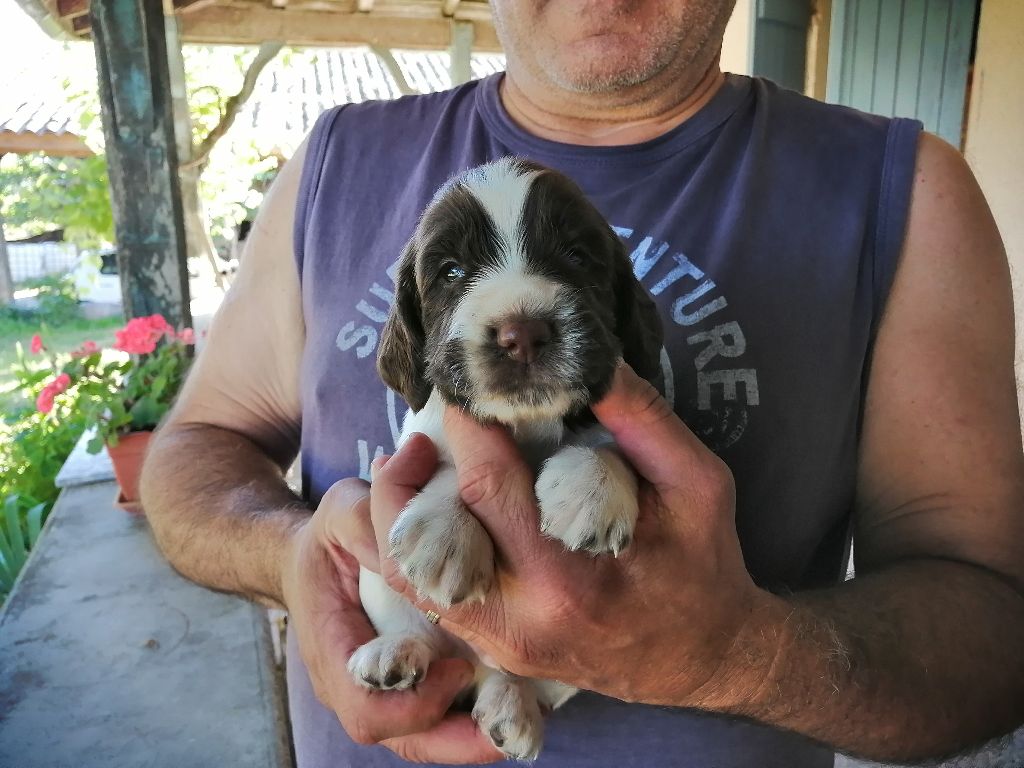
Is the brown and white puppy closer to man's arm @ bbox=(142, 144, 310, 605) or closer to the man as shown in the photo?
the man

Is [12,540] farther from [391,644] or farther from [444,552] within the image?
[444,552]

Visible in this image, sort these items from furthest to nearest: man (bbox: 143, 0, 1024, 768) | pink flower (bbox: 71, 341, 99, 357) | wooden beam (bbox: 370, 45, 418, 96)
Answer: wooden beam (bbox: 370, 45, 418, 96) → pink flower (bbox: 71, 341, 99, 357) → man (bbox: 143, 0, 1024, 768)

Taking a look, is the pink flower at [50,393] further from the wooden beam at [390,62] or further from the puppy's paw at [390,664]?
the wooden beam at [390,62]

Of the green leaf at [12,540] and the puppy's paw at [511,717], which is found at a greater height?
the puppy's paw at [511,717]

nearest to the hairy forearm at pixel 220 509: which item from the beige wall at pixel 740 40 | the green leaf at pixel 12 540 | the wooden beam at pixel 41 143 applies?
the green leaf at pixel 12 540

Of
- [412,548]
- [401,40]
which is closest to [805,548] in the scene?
[412,548]

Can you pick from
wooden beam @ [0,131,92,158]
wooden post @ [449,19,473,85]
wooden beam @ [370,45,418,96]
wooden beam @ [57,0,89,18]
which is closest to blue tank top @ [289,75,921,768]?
wooden beam @ [57,0,89,18]
